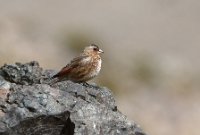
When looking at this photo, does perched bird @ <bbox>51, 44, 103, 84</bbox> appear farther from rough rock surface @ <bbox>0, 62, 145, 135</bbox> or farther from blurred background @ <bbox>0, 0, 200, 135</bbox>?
blurred background @ <bbox>0, 0, 200, 135</bbox>

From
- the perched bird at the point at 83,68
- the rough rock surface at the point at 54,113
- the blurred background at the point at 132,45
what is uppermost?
the blurred background at the point at 132,45

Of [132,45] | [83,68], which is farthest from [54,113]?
[132,45]

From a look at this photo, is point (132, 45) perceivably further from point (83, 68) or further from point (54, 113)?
point (54, 113)

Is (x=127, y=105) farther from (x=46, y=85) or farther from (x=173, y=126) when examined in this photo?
(x=46, y=85)

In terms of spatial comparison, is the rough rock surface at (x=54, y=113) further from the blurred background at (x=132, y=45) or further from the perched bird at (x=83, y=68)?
the blurred background at (x=132, y=45)

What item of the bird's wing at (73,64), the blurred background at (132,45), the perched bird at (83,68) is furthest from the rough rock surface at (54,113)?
the blurred background at (132,45)

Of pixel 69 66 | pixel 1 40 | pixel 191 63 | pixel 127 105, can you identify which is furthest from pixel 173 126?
pixel 69 66
